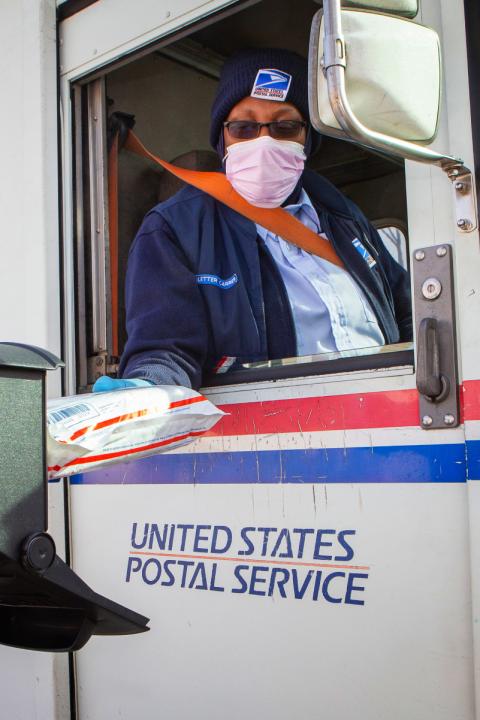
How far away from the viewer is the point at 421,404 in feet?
5.02

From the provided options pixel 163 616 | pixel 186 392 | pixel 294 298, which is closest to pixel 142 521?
pixel 163 616

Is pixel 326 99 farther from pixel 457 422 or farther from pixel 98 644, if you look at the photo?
pixel 98 644

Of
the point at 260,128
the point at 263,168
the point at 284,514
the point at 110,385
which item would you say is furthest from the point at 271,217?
the point at 284,514

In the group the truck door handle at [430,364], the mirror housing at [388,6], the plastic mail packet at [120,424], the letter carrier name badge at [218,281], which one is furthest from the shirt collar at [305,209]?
the mirror housing at [388,6]

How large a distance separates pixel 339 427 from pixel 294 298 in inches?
25.5

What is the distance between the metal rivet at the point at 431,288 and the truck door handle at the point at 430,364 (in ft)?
0.15

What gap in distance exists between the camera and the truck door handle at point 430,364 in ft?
4.88

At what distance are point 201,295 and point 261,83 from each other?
0.70 metres

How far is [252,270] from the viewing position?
7.05 ft

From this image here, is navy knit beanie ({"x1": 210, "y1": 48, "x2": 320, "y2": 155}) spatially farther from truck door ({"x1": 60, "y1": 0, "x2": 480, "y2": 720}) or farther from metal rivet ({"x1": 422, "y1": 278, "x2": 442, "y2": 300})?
metal rivet ({"x1": 422, "y1": 278, "x2": 442, "y2": 300})

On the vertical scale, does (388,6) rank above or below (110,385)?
above

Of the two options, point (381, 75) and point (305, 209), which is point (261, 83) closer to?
point (305, 209)

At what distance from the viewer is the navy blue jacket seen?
1992mm

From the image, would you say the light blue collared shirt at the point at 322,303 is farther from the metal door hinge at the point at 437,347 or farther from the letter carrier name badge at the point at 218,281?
the metal door hinge at the point at 437,347
